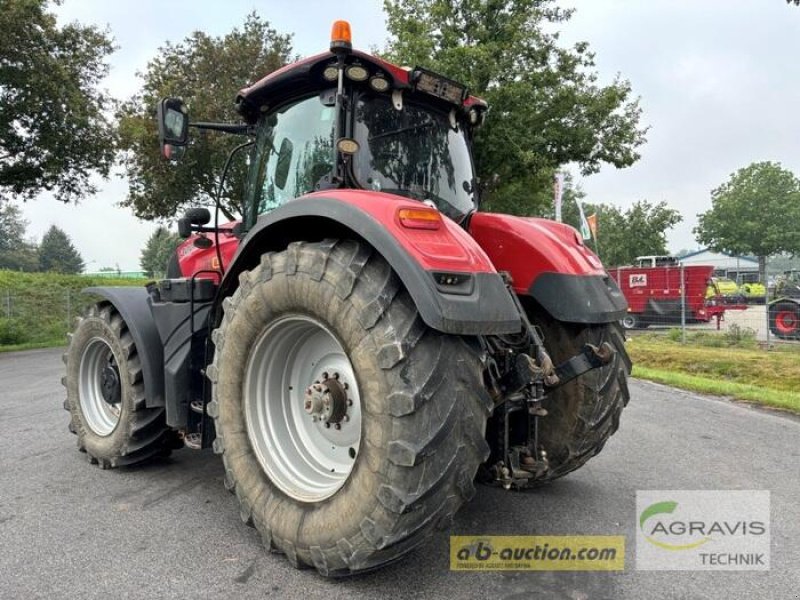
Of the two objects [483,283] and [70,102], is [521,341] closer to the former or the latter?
[483,283]

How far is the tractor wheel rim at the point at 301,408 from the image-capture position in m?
2.58

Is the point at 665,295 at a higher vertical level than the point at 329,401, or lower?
higher

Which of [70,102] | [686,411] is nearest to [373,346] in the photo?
[686,411]

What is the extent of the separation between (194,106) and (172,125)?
1333cm

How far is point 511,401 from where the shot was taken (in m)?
2.58

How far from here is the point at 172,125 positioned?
11.4ft

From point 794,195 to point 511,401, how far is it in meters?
59.9

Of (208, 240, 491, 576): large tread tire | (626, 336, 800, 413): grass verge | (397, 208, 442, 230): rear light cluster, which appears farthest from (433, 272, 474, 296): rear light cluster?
(626, 336, 800, 413): grass verge

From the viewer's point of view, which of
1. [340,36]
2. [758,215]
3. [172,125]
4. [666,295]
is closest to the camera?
[340,36]

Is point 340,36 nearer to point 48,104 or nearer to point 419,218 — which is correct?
point 419,218

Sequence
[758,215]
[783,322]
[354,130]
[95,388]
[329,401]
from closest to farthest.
Answer: [329,401]
[354,130]
[95,388]
[783,322]
[758,215]

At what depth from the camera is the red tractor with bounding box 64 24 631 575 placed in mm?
2105

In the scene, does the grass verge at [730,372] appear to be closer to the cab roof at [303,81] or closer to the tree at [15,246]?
the cab roof at [303,81]

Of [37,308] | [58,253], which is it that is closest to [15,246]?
[58,253]
